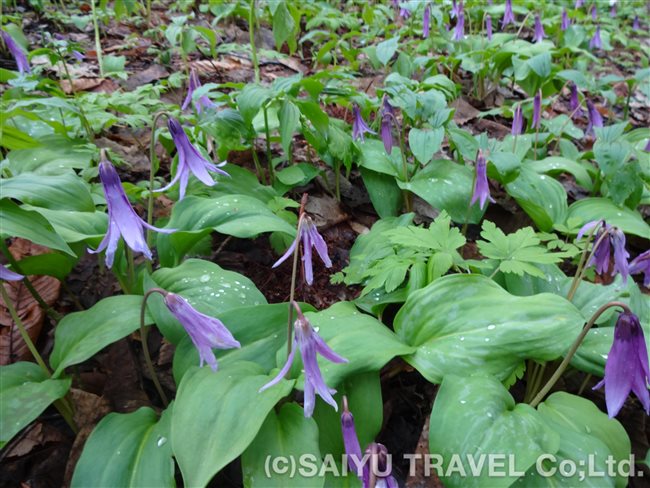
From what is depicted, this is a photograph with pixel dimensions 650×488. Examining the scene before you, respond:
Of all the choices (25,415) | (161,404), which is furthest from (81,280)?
(25,415)

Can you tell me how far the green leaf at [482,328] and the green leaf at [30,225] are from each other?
1.15m

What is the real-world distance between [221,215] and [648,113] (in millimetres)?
4837

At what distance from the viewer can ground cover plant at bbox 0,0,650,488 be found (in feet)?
4.22

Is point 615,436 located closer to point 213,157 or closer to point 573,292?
point 573,292

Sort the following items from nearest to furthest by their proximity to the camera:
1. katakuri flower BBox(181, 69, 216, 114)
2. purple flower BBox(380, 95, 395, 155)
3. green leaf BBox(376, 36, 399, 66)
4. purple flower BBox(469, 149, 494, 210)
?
purple flower BBox(469, 149, 494, 210)
purple flower BBox(380, 95, 395, 155)
katakuri flower BBox(181, 69, 216, 114)
green leaf BBox(376, 36, 399, 66)

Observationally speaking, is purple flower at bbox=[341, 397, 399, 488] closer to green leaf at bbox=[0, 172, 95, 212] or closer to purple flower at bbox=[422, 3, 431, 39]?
green leaf at bbox=[0, 172, 95, 212]

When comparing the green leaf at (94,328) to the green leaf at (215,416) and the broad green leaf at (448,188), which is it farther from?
the broad green leaf at (448,188)

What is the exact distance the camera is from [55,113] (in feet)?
8.99

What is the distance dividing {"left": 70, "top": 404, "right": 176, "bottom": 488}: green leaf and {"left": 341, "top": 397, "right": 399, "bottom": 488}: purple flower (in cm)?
50

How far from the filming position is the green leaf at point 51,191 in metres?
1.62

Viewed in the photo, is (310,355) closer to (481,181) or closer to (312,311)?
(312,311)

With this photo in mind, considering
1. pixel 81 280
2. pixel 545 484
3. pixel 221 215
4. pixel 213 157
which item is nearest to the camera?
pixel 545 484

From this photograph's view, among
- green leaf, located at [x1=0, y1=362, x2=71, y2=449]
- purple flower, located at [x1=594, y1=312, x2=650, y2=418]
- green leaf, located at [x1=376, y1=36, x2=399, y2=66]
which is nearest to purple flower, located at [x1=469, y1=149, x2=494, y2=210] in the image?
purple flower, located at [x1=594, y1=312, x2=650, y2=418]

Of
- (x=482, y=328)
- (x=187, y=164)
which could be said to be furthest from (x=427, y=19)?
(x=482, y=328)
